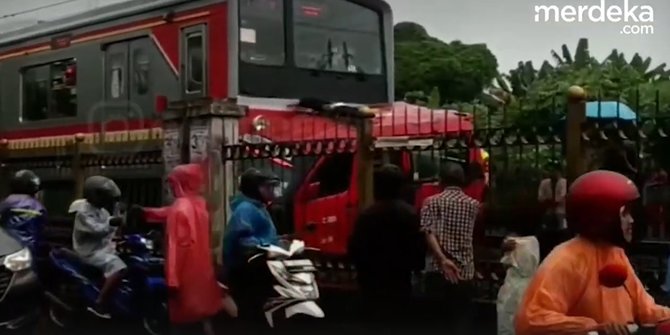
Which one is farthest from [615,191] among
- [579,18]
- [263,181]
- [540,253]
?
[579,18]

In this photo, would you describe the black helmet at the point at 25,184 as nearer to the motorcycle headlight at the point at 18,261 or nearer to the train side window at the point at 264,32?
the motorcycle headlight at the point at 18,261

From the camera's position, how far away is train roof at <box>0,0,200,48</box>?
25.0ft

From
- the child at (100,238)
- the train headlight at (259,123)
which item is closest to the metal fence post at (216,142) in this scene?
the train headlight at (259,123)

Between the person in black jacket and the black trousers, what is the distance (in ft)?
0.66

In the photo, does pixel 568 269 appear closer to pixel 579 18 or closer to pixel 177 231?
pixel 177 231

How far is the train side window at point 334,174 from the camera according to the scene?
262 inches

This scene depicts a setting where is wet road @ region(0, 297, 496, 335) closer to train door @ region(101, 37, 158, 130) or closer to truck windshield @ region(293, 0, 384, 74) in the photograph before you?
train door @ region(101, 37, 158, 130)

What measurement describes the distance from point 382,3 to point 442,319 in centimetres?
265

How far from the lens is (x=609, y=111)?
5.32 m

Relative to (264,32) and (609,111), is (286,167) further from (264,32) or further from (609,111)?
(609,111)

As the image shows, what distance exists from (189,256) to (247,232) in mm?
328

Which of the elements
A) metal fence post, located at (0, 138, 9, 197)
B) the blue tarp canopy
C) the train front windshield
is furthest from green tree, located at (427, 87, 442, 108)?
metal fence post, located at (0, 138, 9, 197)

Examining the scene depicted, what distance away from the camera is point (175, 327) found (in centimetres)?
553

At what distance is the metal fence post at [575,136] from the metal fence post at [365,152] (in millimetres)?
1548
